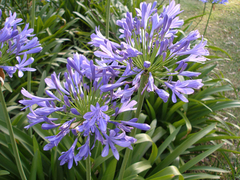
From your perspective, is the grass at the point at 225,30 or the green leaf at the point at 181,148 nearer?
the green leaf at the point at 181,148

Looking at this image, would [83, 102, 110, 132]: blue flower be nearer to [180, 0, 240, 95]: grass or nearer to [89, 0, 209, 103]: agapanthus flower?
[89, 0, 209, 103]: agapanthus flower

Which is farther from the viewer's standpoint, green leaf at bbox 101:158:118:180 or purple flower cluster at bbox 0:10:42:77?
green leaf at bbox 101:158:118:180

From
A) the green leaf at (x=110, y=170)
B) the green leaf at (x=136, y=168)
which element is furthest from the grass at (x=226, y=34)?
the green leaf at (x=110, y=170)

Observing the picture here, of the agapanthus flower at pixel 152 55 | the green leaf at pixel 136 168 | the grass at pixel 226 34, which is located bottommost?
the green leaf at pixel 136 168

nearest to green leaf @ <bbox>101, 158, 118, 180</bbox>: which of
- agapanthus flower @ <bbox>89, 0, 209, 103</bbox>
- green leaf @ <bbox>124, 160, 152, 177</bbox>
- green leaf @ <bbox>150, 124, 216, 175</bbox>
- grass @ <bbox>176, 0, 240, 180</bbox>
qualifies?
green leaf @ <bbox>124, 160, 152, 177</bbox>

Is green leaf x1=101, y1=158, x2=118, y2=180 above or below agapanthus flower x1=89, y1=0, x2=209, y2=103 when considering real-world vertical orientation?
below

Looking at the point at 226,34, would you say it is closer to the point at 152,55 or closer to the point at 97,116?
the point at 152,55

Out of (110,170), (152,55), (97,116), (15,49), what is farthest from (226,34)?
(97,116)

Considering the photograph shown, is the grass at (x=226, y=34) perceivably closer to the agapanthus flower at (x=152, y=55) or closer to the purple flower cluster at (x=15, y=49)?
the agapanthus flower at (x=152, y=55)

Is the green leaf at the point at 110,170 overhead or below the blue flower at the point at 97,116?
below
